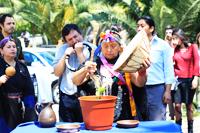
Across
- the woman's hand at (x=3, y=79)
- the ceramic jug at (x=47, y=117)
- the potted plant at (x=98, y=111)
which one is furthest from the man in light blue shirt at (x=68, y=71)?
the potted plant at (x=98, y=111)

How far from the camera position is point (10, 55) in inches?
199

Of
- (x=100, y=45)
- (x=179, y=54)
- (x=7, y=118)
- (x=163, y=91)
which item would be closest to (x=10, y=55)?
(x=7, y=118)

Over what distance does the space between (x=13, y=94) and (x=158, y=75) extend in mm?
1701

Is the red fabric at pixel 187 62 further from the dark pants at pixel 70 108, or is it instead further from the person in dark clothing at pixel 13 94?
the person in dark clothing at pixel 13 94

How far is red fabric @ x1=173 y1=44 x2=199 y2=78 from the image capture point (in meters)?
7.12

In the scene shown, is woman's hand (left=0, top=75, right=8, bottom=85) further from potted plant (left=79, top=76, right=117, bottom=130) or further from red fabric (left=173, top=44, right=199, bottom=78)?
red fabric (left=173, top=44, right=199, bottom=78)

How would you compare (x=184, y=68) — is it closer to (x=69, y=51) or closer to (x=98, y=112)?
(x=69, y=51)

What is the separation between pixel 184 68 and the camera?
7.25 meters

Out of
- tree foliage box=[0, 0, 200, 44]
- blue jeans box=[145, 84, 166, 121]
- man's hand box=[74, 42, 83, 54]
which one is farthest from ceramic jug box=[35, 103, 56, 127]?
tree foliage box=[0, 0, 200, 44]

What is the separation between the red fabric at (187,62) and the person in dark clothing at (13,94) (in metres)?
Answer: 2.82

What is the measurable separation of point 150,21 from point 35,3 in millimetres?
16174

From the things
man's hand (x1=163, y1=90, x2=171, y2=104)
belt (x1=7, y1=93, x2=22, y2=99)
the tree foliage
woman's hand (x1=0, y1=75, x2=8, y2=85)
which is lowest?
man's hand (x1=163, y1=90, x2=171, y2=104)

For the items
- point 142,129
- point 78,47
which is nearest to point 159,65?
point 78,47

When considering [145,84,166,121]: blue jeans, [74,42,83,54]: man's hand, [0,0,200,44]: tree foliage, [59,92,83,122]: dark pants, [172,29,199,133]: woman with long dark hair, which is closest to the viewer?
[74,42,83,54]: man's hand
